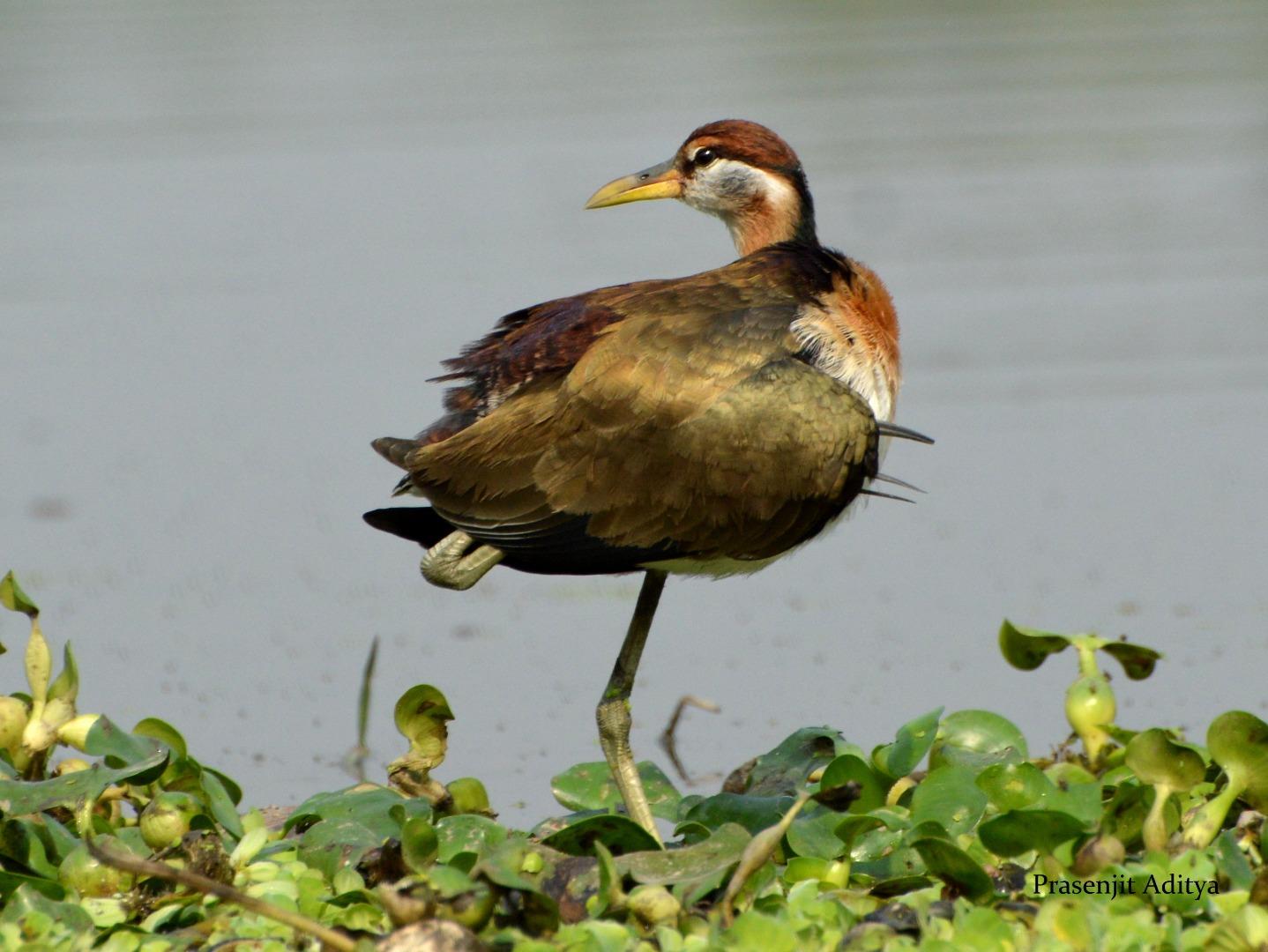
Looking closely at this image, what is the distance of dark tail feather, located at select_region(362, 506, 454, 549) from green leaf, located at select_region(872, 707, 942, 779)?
3.70 feet

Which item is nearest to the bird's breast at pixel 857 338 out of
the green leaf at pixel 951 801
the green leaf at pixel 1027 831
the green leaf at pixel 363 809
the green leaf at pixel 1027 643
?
the green leaf at pixel 1027 643

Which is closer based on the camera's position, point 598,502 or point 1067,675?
point 598,502

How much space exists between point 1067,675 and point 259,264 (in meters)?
5.73

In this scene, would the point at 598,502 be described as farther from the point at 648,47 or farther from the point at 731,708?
the point at 648,47

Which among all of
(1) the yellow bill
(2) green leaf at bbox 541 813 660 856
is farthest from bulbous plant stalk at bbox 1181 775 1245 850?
(1) the yellow bill

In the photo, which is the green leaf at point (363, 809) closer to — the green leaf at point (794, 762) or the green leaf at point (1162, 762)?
the green leaf at point (794, 762)

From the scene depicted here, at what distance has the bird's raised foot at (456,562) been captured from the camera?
4273 mm

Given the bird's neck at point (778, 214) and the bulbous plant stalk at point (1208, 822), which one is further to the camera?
the bird's neck at point (778, 214)

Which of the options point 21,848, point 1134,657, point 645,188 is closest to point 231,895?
point 21,848

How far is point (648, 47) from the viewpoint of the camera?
15047 millimetres

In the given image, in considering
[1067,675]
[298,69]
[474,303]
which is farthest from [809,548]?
[298,69]

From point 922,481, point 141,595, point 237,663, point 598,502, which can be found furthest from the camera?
point 922,481

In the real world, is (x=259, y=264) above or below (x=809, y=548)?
Answer: above

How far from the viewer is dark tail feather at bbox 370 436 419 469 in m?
4.40
